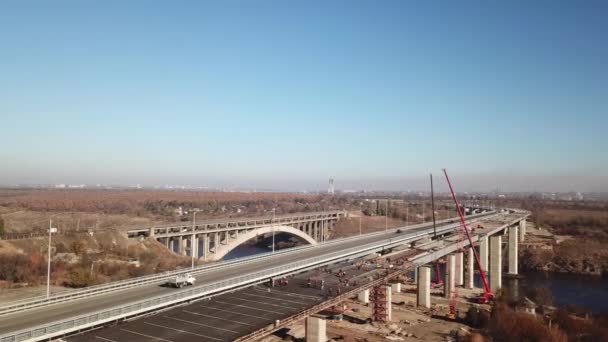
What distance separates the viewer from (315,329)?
29.3 meters

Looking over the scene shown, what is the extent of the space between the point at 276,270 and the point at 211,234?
3218 cm

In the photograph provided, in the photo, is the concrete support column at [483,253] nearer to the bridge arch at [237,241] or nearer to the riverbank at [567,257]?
the riverbank at [567,257]

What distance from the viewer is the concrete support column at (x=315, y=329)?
2922 cm

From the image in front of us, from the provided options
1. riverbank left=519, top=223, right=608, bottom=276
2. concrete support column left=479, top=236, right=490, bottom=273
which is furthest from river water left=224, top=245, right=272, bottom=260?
riverbank left=519, top=223, right=608, bottom=276

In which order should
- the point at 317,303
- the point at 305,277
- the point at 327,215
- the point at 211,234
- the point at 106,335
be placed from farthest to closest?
the point at 327,215
the point at 211,234
the point at 305,277
the point at 317,303
the point at 106,335

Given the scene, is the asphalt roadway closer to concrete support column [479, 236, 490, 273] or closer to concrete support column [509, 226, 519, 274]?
concrete support column [479, 236, 490, 273]

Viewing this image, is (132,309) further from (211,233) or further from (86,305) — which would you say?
(211,233)

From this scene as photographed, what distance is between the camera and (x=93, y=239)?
60469 mm

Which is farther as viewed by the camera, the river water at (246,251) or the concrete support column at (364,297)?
the river water at (246,251)

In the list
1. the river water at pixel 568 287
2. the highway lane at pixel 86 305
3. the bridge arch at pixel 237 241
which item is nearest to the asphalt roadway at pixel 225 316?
the highway lane at pixel 86 305

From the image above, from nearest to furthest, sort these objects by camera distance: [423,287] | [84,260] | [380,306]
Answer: [380,306] < [423,287] < [84,260]

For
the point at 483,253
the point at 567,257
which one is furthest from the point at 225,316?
the point at 567,257

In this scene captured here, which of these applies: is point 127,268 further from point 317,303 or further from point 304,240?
point 304,240

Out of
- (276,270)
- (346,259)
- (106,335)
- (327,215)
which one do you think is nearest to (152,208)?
(327,215)
